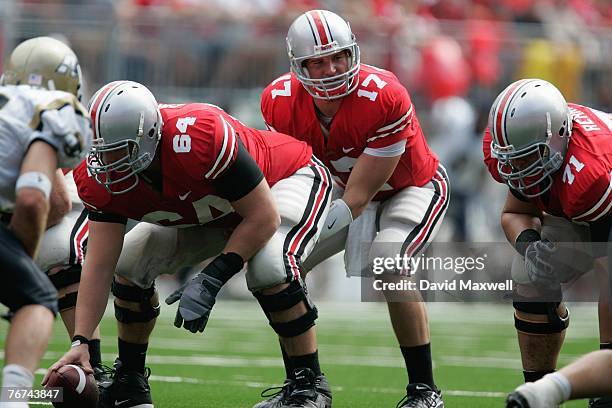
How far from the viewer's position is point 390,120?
17.7 ft

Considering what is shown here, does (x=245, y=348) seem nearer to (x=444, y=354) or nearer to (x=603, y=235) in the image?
(x=444, y=354)

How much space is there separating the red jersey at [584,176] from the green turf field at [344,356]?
4.20 ft

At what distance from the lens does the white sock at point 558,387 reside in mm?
3873

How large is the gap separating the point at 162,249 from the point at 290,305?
0.73 meters

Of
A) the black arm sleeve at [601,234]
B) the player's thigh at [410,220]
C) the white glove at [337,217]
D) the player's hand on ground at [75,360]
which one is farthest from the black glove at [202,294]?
the black arm sleeve at [601,234]

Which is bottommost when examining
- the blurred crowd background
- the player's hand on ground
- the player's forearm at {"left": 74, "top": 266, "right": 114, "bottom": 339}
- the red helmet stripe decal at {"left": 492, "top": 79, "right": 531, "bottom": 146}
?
the player's hand on ground

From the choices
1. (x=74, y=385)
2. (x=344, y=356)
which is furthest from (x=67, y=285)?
(x=344, y=356)

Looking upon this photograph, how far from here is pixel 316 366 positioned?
4.84 meters

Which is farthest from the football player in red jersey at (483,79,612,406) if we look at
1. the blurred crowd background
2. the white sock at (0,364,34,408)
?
the blurred crowd background

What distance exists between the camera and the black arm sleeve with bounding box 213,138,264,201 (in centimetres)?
450

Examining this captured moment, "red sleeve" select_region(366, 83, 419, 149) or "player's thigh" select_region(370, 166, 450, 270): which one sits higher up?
"red sleeve" select_region(366, 83, 419, 149)

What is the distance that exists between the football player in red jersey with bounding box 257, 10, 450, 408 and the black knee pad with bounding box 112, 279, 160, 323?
0.90 meters

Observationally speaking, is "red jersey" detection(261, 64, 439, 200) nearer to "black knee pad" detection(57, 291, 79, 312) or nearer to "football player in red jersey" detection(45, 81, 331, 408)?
"football player in red jersey" detection(45, 81, 331, 408)

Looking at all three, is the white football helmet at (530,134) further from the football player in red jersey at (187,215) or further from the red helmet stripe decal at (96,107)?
the red helmet stripe decal at (96,107)
